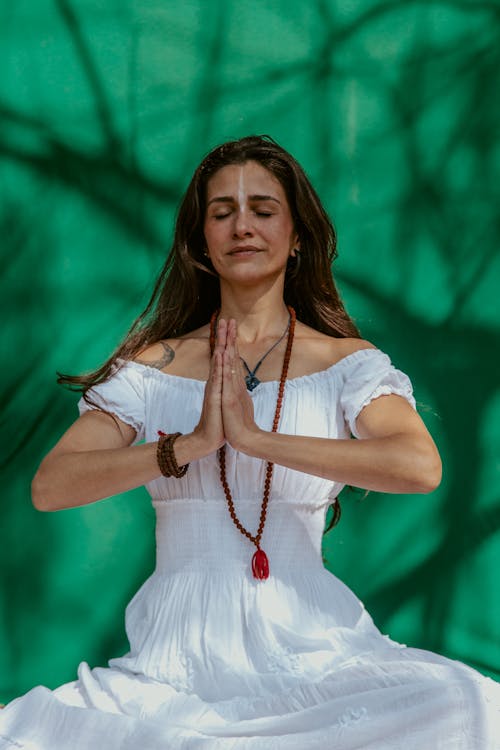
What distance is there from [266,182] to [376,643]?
1.13 metres

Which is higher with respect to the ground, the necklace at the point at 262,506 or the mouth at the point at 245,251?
the mouth at the point at 245,251

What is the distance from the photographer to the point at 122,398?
2.89 m

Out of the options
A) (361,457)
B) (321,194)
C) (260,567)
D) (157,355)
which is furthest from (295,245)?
(321,194)

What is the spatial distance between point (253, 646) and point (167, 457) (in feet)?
1.49

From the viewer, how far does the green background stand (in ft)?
12.8

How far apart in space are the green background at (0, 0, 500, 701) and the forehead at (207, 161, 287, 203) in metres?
1.00

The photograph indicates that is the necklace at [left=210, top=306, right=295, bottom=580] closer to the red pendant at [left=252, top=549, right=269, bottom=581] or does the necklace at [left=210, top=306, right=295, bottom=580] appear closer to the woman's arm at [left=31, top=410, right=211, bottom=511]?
the red pendant at [left=252, top=549, right=269, bottom=581]

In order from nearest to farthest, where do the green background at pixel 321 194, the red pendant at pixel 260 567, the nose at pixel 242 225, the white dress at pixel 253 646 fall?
the white dress at pixel 253 646
the red pendant at pixel 260 567
the nose at pixel 242 225
the green background at pixel 321 194

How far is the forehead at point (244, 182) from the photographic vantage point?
291cm

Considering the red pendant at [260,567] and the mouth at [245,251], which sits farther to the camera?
the mouth at [245,251]

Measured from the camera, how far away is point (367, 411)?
110 inches

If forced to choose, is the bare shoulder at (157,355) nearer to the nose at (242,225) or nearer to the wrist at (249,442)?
the nose at (242,225)

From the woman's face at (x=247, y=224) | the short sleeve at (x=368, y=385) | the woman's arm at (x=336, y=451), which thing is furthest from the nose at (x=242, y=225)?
the short sleeve at (x=368, y=385)

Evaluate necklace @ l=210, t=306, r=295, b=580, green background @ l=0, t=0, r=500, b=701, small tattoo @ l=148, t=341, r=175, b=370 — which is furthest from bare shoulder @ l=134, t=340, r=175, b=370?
green background @ l=0, t=0, r=500, b=701
